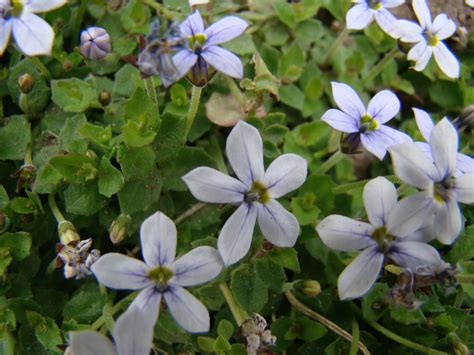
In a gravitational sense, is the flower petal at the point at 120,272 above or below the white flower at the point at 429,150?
below

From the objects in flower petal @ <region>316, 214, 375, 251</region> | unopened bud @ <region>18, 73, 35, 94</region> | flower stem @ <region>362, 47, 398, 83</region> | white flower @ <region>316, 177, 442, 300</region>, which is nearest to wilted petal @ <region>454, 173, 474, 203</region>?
white flower @ <region>316, 177, 442, 300</region>

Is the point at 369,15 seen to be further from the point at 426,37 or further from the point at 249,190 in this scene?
the point at 249,190

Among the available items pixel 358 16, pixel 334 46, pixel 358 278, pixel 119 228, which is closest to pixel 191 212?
pixel 119 228

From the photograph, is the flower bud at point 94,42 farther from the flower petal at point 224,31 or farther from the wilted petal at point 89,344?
the wilted petal at point 89,344

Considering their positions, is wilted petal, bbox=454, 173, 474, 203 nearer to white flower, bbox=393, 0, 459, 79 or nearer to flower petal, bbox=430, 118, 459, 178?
flower petal, bbox=430, 118, 459, 178

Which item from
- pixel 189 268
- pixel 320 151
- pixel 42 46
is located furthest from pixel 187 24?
pixel 320 151

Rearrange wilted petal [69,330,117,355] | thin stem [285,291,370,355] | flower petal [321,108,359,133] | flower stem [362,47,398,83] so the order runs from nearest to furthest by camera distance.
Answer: wilted petal [69,330,117,355]
flower petal [321,108,359,133]
thin stem [285,291,370,355]
flower stem [362,47,398,83]

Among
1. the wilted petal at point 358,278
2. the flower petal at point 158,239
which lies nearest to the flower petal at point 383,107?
the wilted petal at point 358,278
